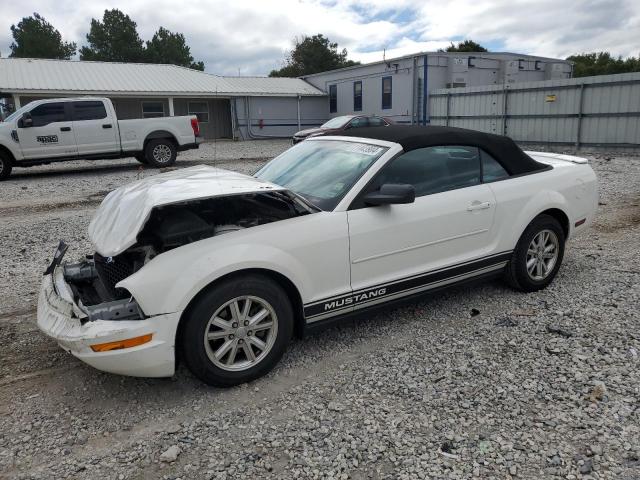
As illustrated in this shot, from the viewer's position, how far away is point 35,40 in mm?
56188

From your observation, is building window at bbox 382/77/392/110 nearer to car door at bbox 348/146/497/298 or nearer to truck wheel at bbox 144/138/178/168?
truck wheel at bbox 144/138/178/168

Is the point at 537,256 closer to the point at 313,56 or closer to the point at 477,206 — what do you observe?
the point at 477,206

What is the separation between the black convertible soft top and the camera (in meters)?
3.89

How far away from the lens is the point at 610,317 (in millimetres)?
3965

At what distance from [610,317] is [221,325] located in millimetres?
3099

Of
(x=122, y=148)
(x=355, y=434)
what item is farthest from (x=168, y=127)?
(x=355, y=434)

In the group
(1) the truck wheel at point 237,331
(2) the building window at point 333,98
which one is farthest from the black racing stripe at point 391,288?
(2) the building window at point 333,98

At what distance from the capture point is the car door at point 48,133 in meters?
12.6

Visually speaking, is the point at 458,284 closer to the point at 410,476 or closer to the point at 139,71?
the point at 410,476

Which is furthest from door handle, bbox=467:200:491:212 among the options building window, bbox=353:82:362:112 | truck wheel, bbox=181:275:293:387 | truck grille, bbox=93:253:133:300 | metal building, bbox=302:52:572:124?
building window, bbox=353:82:362:112

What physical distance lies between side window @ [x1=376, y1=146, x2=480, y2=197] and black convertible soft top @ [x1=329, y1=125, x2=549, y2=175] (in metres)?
0.06

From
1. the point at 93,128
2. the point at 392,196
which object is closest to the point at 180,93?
the point at 93,128

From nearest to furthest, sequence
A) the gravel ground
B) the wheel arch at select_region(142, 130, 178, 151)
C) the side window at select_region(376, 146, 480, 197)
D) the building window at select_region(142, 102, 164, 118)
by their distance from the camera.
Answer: the gravel ground
the side window at select_region(376, 146, 480, 197)
the wheel arch at select_region(142, 130, 178, 151)
the building window at select_region(142, 102, 164, 118)

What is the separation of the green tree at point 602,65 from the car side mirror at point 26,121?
45.8 m
